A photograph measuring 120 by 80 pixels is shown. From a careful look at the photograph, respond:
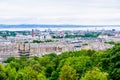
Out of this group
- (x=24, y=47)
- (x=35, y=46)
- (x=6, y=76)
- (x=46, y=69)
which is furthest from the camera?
(x=35, y=46)

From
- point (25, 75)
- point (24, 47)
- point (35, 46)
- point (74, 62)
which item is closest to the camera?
point (25, 75)

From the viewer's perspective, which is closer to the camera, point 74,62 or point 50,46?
point 74,62

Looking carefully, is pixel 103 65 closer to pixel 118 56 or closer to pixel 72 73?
pixel 118 56

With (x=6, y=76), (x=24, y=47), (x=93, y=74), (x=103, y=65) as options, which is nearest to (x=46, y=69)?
(x=6, y=76)

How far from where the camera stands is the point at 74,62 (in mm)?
27859

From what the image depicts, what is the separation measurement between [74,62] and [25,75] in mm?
10654

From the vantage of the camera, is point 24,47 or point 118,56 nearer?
point 118,56

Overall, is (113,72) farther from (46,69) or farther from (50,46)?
(50,46)

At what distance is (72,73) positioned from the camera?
18.3 metres

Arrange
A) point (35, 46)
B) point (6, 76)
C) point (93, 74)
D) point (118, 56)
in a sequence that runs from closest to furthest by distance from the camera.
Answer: point (93, 74)
point (118, 56)
point (6, 76)
point (35, 46)

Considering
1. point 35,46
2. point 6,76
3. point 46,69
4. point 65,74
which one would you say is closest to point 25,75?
point 65,74

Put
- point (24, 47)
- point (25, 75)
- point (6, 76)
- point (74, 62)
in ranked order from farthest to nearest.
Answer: point (24, 47) < point (74, 62) < point (6, 76) < point (25, 75)

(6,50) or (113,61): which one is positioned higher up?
(113,61)

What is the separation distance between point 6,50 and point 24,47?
534cm
